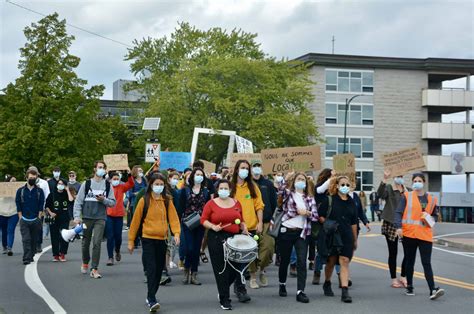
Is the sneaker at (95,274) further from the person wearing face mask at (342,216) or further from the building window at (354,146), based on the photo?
the building window at (354,146)

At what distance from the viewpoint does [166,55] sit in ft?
172

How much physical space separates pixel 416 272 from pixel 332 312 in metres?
5.16

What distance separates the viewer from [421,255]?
10.6 m

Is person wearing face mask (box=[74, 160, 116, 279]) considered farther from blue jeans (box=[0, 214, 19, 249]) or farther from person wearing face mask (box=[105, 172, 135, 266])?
blue jeans (box=[0, 214, 19, 249])

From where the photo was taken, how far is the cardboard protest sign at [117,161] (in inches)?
787

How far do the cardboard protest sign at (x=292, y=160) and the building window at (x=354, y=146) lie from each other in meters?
45.7

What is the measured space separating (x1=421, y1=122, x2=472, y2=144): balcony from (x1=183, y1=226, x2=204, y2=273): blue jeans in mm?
50626

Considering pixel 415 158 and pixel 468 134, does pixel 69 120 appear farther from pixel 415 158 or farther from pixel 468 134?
pixel 415 158

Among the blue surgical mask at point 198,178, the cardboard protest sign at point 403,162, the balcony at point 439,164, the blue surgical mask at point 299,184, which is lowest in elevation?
the blue surgical mask at point 299,184

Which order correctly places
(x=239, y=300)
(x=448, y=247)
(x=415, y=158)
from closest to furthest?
(x=239, y=300) → (x=415, y=158) → (x=448, y=247)

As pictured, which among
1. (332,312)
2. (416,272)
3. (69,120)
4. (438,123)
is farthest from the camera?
(438,123)

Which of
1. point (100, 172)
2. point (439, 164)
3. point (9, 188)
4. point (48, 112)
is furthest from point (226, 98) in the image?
point (100, 172)

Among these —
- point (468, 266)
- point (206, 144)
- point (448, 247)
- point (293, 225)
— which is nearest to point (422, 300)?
point (293, 225)

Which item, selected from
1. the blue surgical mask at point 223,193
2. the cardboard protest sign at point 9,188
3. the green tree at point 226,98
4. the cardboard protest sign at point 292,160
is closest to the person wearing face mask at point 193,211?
the blue surgical mask at point 223,193
